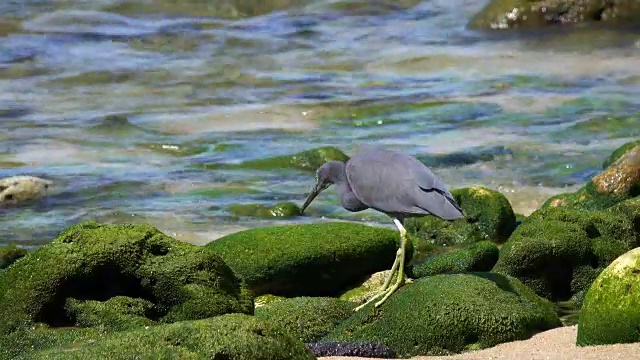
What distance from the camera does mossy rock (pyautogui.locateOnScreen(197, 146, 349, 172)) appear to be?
1202 cm

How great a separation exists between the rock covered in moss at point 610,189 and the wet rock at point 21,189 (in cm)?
464

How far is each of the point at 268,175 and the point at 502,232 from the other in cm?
337

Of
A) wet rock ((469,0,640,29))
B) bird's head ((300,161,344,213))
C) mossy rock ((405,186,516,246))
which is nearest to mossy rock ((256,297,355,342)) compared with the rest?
bird's head ((300,161,344,213))

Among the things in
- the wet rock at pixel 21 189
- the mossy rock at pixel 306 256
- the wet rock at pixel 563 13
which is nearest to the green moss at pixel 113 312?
the mossy rock at pixel 306 256

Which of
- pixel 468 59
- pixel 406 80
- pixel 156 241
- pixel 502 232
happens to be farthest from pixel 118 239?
pixel 468 59

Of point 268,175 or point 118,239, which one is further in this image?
point 268,175

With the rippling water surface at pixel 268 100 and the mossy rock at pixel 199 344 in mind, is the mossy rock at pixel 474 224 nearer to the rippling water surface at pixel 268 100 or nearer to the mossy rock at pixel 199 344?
the rippling water surface at pixel 268 100

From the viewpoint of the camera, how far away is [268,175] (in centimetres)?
1209

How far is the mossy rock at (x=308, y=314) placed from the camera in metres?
6.80

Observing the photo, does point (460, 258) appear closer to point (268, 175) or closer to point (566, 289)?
point (566, 289)

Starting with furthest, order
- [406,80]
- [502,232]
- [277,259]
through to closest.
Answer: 1. [406,80]
2. [502,232]
3. [277,259]

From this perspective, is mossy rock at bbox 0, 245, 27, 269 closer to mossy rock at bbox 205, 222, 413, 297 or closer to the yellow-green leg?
mossy rock at bbox 205, 222, 413, 297

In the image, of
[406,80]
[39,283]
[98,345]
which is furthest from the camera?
[406,80]

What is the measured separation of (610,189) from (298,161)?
12.0 ft
